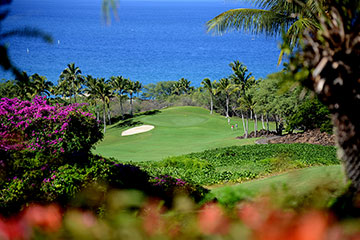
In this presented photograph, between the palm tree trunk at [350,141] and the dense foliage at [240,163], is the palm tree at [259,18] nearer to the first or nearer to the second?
the dense foliage at [240,163]

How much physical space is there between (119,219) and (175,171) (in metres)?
13.8

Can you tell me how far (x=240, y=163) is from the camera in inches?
729

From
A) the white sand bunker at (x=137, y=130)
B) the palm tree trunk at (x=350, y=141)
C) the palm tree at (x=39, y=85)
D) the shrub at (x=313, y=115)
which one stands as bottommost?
the white sand bunker at (x=137, y=130)

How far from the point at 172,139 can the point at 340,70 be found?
35484mm

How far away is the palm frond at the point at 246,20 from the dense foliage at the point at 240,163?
516cm

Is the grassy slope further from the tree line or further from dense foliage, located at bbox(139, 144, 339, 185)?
dense foliage, located at bbox(139, 144, 339, 185)

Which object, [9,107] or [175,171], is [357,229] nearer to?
[9,107]

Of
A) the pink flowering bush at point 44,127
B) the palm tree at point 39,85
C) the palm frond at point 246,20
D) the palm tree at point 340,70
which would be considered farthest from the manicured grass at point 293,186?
the palm tree at point 39,85

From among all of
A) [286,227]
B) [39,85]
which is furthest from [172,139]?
[286,227]

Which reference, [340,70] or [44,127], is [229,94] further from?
[340,70]

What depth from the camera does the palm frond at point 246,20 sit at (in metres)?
10.7

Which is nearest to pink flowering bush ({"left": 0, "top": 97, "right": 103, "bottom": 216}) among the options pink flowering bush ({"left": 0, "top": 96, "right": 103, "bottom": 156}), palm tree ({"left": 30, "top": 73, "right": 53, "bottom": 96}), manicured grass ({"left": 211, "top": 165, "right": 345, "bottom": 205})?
pink flowering bush ({"left": 0, "top": 96, "right": 103, "bottom": 156})

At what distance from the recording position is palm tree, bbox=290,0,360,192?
3.84 m

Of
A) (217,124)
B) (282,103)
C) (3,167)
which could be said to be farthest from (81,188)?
(217,124)
